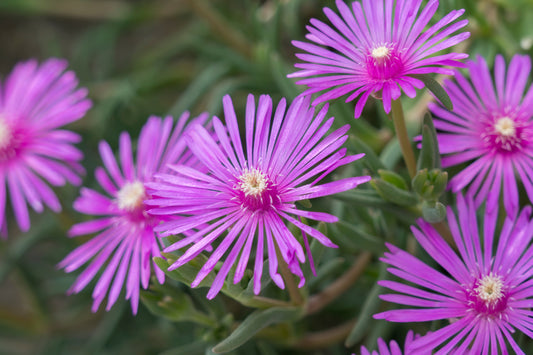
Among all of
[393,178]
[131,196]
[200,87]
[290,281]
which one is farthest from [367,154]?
[200,87]

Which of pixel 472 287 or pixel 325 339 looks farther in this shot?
pixel 325 339

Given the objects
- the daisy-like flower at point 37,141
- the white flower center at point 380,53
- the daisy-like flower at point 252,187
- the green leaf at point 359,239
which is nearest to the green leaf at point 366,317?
the green leaf at point 359,239

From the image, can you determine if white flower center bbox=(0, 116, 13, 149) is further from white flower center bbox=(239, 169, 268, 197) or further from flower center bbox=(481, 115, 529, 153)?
flower center bbox=(481, 115, 529, 153)

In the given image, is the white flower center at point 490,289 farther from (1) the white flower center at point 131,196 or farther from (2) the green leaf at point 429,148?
(1) the white flower center at point 131,196

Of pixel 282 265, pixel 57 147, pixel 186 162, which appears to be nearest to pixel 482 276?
pixel 282 265

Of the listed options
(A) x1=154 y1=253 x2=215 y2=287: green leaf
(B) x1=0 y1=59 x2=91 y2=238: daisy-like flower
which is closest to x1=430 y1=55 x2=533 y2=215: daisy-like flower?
(A) x1=154 y1=253 x2=215 y2=287: green leaf

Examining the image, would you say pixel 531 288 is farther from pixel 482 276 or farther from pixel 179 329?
pixel 179 329

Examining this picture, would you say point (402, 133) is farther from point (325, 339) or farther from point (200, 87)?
point (200, 87)
